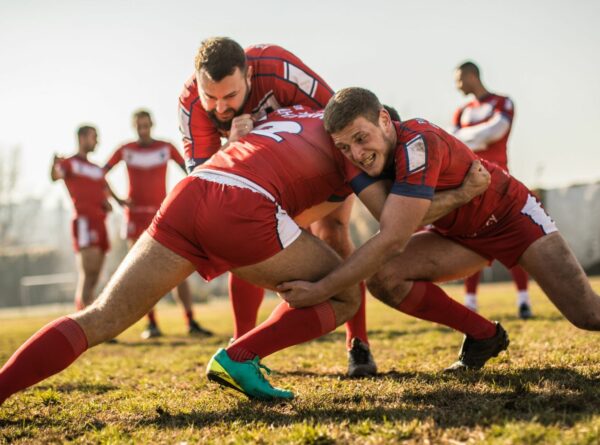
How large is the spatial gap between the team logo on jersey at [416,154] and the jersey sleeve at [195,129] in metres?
1.59

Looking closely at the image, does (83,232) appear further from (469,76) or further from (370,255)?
(370,255)

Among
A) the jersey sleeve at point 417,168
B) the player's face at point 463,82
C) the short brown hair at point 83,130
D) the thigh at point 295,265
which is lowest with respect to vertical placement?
the thigh at point 295,265

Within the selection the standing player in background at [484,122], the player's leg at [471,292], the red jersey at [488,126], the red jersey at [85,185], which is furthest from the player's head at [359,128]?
the red jersey at [85,185]

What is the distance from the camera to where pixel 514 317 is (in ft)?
24.6

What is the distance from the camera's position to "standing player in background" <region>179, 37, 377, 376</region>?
13.1ft

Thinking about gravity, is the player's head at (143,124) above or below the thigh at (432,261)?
above

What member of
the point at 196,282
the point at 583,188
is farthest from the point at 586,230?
the point at 196,282

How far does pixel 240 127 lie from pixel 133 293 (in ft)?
4.07

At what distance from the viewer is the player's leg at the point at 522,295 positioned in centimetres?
733

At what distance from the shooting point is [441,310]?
3.81 metres

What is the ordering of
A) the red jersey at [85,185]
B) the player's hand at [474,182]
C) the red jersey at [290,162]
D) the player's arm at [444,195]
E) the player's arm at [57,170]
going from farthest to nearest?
the red jersey at [85,185] → the player's arm at [57,170] → the player's hand at [474,182] → the player's arm at [444,195] → the red jersey at [290,162]

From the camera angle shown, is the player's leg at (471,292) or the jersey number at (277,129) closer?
the jersey number at (277,129)

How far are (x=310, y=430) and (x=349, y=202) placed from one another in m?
2.23

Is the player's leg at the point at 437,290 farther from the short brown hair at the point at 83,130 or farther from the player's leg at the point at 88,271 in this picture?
the short brown hair at the point at 83,130
